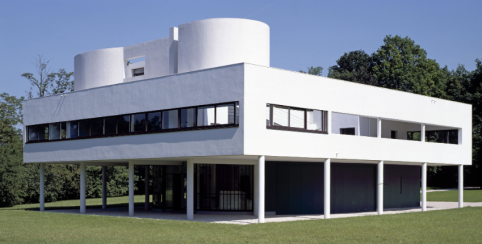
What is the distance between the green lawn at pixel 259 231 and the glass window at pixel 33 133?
29.4 ft

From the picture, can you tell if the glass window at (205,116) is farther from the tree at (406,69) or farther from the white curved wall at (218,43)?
the tree at (406,69)

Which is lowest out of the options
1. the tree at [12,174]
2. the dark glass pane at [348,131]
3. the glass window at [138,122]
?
the tree at [12,174]

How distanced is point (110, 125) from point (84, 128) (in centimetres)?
236

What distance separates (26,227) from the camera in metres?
20.8

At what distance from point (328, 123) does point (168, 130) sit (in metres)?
7.18

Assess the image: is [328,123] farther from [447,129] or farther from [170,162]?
[447,129]

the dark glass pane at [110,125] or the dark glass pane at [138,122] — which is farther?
the dark glass pane at [110,125]

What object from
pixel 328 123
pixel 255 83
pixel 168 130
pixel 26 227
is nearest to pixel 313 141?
pixel 328 123

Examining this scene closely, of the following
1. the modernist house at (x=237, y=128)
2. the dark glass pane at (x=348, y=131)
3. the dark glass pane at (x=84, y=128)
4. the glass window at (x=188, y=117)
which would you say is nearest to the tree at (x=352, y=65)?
the modernist house at (x=237, y=128)

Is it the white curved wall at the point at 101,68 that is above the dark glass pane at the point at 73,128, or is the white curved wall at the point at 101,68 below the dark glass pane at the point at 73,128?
above

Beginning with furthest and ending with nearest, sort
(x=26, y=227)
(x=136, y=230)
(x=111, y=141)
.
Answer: (x=111, y=141) < (x=26, y=227) < (x=136, y=230)

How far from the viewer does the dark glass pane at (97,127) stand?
26812mm

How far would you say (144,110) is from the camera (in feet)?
80.6

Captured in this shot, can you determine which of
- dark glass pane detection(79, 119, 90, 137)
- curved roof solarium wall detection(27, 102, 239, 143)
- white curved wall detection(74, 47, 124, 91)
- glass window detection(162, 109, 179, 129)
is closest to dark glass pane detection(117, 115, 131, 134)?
curved roof solarium wall detection(27, 102, 239, 143)
